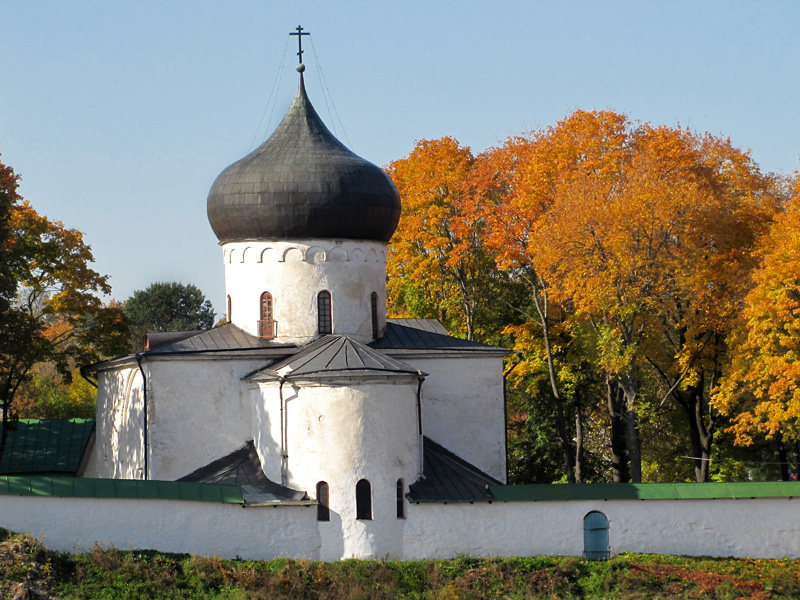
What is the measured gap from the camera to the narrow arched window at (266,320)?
28719 millimetres

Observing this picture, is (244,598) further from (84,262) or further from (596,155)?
(596,155)

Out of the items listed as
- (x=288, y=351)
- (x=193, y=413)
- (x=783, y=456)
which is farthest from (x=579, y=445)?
(x=193, y=413)

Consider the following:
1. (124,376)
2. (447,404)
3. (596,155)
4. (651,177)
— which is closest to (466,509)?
(447,404)

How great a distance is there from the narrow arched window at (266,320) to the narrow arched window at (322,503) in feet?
16.2

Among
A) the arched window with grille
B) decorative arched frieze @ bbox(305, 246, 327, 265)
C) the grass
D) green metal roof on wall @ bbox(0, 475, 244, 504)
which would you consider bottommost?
the grass

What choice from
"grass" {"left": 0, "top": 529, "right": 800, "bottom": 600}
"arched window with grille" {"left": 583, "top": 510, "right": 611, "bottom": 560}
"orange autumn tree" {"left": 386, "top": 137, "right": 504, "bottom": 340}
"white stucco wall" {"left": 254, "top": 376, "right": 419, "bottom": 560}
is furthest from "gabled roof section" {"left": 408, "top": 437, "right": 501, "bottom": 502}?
"orange autumn tree" {"left": 386, "top": 137, "right": 504, "bottom": 340}

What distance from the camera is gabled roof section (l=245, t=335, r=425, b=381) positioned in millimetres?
24703

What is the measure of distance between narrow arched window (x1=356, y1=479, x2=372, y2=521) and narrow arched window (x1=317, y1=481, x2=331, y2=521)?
0.59m

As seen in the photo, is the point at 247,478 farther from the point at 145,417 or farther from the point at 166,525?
the point at 145,417

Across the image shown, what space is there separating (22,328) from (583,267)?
43.3ft

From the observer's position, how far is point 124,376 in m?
29.0

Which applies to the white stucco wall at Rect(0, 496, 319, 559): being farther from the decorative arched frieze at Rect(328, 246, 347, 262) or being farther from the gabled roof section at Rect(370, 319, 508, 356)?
the decorative arched frieze at Rect(328, 246, 347, 262)

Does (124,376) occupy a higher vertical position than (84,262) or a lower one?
lower

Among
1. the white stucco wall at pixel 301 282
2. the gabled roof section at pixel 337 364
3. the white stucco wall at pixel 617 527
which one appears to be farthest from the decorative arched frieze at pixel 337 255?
the white stucco wall at pixel 617 527
